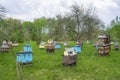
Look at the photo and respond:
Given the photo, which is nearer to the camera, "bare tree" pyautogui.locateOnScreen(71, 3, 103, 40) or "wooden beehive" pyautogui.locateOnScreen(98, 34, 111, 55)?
"wooden beehive" pyautogui.locateOnScreen(98, 34, 111, 55)

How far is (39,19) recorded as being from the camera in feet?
382

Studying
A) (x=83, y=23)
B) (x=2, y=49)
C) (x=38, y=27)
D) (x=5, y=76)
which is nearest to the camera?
(x=5, y=76)

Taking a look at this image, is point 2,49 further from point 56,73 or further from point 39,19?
point 39,19

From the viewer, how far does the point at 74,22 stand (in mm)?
41906

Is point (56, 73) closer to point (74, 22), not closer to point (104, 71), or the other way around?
point (104, 71)

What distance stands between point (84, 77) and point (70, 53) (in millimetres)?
4341

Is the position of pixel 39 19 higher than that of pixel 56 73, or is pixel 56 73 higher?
pixel 39 19

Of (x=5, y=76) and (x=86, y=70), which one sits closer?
(x=5, y=76)

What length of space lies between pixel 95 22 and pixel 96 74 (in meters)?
30.0

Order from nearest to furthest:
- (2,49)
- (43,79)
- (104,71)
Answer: (43,79), (104,71), (2,49)

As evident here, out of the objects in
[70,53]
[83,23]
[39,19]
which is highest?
[39,19]

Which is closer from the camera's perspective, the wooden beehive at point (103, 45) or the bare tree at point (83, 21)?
the wooden beehive at point (103, 45)

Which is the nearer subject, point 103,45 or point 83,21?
point 103,45

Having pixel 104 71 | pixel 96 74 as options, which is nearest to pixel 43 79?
pixel 96 74
